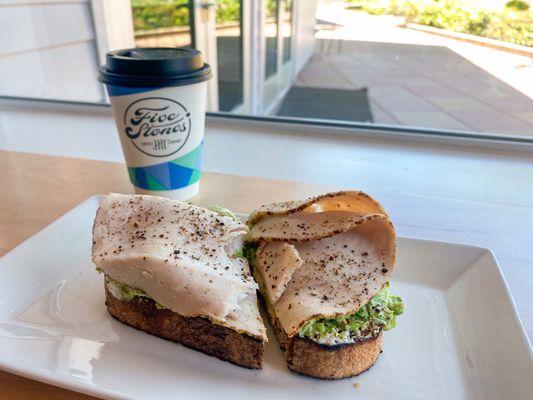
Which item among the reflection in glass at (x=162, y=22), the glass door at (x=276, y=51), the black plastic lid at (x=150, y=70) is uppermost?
the black plastic lid at (x=150, y=70)

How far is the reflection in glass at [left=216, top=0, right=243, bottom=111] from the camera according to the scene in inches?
124

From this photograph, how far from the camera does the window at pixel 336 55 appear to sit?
190 cm

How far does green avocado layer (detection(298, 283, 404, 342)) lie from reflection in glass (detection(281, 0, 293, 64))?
345cm

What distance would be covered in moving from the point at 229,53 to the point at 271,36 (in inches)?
21.0

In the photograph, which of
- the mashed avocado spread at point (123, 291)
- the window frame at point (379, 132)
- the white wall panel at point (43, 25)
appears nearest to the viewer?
the mashed avocado spread at point (123, 291)

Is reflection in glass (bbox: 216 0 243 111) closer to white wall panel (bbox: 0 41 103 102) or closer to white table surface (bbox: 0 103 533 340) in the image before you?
white wall panel (bbox: 0 41 103 102)

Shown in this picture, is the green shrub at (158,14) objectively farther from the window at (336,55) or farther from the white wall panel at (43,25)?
the white wall panel at (43,25)

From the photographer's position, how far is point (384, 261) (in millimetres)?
822

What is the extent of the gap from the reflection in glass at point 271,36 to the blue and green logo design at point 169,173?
2.61 metres

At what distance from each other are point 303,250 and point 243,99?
2.73m

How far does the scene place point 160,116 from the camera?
3.46 feet

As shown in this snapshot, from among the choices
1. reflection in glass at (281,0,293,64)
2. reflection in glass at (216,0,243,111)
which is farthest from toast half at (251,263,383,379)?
reflection in glass at (281,0,293,64)

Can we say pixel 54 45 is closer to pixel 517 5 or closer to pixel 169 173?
pixel 169 173

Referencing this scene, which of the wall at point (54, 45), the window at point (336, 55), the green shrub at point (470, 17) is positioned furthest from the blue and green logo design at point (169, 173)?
the wall at point (54, 45)
